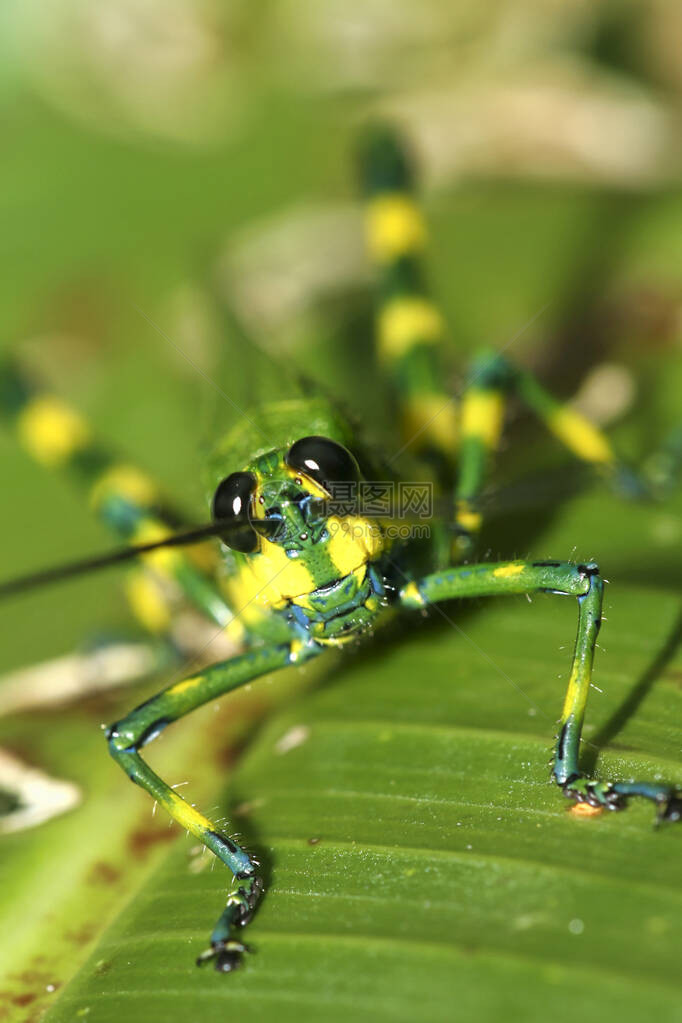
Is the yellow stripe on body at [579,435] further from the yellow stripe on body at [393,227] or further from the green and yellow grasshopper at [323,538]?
the yellow stripe on body at [393,227]

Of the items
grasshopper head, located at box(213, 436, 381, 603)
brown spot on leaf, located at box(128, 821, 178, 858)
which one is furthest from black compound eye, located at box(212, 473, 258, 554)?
brown spot on leaf, located at box(128, 821, 178, 858)

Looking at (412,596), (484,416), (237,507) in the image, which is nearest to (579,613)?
(412,596)

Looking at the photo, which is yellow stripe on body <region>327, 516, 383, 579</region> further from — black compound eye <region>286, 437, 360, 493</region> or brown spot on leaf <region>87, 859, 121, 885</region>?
brown spot on leaf <region>87, 859, 121, 885</region>

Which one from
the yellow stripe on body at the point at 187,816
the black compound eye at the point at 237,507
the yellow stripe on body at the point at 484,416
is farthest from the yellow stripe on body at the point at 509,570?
the yellow stripe on body at the point at 187,816

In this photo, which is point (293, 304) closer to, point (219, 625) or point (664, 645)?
point (219, 625)

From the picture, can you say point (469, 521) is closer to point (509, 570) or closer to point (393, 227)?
point (509, 570)

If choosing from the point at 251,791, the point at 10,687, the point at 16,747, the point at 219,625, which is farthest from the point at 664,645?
the point at 10,687

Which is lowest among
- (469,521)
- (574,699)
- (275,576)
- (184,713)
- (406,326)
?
(184,713)
